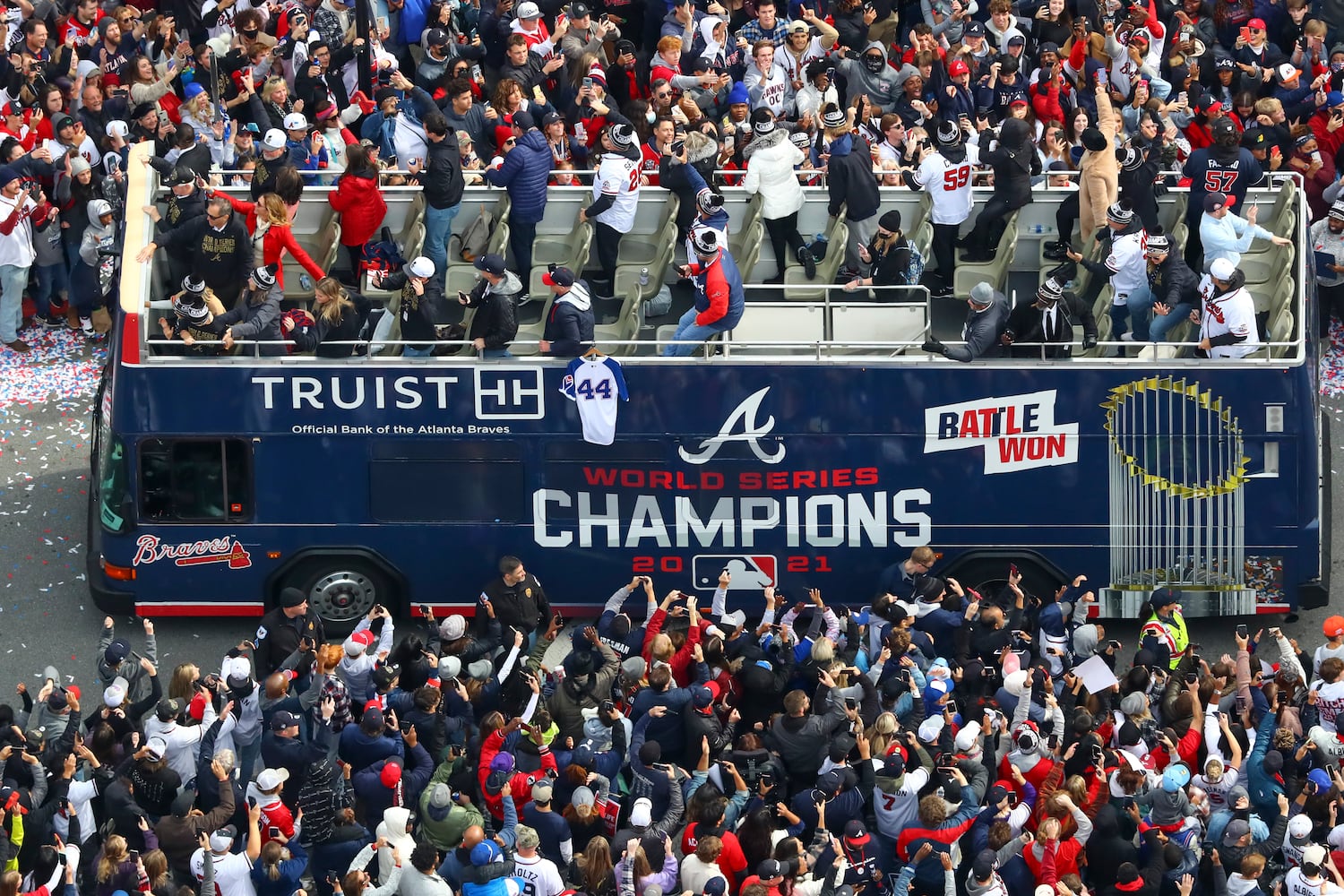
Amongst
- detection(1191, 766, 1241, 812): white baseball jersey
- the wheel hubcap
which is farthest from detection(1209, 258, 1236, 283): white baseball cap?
the wheel hubcap

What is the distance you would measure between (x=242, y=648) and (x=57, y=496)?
503 cm

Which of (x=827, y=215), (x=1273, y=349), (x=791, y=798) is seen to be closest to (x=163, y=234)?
(x=827, y=215)

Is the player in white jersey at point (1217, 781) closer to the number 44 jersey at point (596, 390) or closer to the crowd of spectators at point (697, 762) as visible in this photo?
the crowd of spectators at point (697, 762)

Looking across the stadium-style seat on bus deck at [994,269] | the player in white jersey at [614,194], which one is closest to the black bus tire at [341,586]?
the player in white jersey at [614,194]

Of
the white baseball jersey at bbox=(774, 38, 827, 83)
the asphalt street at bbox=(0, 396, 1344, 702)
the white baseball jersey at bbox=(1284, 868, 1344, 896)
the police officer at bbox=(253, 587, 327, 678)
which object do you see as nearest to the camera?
the white baseball jersey at bbox=(1284, 868, 1344, 896)

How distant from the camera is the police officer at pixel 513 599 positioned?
2106 cm

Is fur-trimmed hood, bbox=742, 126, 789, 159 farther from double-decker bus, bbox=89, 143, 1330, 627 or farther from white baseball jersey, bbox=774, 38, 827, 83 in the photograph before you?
white baseball jersey, bbox=774, 38, 827, 83

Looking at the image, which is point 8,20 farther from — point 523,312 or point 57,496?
point 523,312

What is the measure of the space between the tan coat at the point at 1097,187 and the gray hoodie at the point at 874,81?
4418 mm

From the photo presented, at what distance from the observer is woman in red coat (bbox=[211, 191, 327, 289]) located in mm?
22172

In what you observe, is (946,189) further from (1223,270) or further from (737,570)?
(737,570)

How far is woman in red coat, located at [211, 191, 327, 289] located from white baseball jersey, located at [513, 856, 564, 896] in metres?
6.78

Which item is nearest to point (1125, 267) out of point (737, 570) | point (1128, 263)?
point (1128, 263)

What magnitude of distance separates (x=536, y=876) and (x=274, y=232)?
24.0 feet
